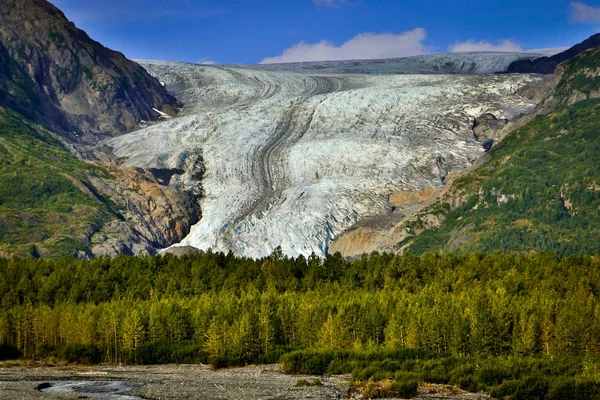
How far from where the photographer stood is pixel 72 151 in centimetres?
16212

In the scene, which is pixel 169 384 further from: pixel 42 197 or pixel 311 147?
pixel 311 147

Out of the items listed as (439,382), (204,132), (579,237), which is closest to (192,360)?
(439,382)

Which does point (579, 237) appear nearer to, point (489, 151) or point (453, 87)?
point (489, 151)

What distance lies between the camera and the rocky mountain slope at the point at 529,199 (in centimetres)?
12556

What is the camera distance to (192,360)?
292ft

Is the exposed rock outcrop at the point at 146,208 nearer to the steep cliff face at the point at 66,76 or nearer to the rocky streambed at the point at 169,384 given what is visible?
the steep cliff face at the point at 66,76

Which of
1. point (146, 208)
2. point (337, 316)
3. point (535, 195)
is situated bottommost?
point (337, 316)

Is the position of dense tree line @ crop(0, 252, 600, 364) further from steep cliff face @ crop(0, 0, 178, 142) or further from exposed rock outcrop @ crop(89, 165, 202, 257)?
steep cliff face @ crop(0, 0, 178, 142)

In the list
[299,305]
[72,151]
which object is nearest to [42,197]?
[72,151]

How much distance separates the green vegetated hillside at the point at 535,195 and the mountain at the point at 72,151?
120ft

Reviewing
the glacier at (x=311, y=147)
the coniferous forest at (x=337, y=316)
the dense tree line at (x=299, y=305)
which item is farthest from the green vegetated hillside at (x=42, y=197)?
the dense tree line at (x=299, y=305)

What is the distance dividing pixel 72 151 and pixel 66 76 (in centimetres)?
2377

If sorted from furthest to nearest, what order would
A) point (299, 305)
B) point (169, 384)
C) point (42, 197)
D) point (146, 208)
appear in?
point (146, 208) → point (42, 197) → point (299, 305) → point (169, 384)

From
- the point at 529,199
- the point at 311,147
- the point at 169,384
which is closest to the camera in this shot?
the point at 169,384
